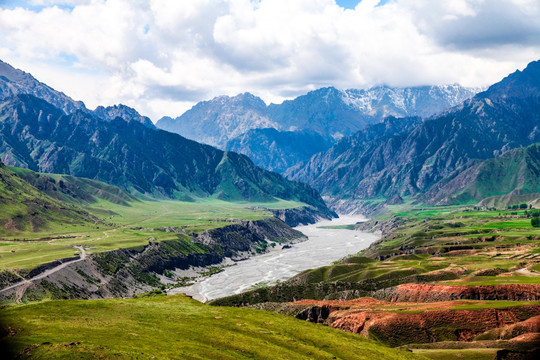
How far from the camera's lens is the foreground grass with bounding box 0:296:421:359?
54.0 meters

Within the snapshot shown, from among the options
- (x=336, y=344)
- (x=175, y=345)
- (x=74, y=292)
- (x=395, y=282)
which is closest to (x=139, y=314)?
(x=175, y=345)

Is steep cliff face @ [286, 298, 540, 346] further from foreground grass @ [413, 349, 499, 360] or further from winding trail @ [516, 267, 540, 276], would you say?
winding trail @ [516, 267, 540, 276]

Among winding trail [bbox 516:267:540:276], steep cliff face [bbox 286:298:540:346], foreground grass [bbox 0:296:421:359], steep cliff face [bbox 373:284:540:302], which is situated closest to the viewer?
foreground grass [bbox 0:296:421:359]

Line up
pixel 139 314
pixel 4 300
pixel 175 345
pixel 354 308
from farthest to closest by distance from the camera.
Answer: pixel 4 300
pixel 354 308
pixel 139 314
pixel 175 345

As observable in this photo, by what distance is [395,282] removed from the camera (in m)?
171

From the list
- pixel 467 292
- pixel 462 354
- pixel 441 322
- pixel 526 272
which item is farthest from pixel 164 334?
pixel 526 272

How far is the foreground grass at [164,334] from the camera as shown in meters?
54.0

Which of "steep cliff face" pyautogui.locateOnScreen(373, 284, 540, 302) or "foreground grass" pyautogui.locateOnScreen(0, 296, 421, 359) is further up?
"foreground grass" pyautogui.locateOnScreen(0, 296, 421, 359)

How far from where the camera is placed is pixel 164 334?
67375 mm

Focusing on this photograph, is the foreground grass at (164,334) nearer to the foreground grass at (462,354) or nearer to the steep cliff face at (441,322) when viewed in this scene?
the foreground grass at (462,354)

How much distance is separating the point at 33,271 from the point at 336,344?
15426 centimetres

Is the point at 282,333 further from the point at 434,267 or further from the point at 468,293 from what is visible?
the point at 434,267

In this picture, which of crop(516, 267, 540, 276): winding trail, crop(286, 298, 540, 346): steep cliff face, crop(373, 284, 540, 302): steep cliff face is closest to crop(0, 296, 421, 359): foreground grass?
crop(286, 298, 540, 346): steep cliff face

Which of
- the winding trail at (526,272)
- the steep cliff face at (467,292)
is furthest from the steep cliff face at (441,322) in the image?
the winding trail at (526,272)
